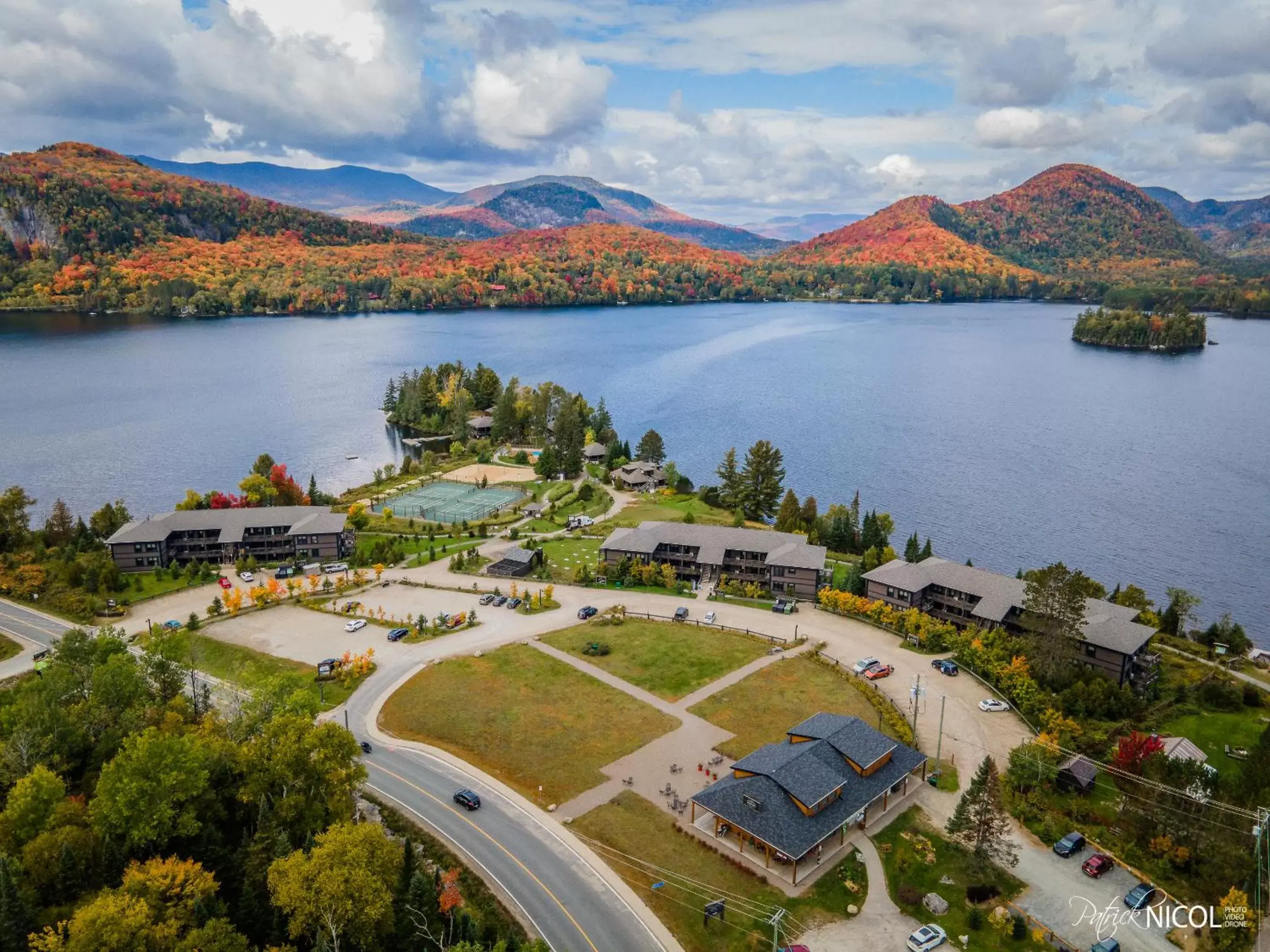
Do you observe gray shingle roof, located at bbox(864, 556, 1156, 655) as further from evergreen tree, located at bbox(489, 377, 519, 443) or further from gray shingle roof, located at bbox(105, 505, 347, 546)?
evergreen tree, located at bbox(489, 377, 519, 443)

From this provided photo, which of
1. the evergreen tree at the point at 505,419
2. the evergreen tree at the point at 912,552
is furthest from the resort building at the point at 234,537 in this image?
the evergreen tree at the point at 912,552

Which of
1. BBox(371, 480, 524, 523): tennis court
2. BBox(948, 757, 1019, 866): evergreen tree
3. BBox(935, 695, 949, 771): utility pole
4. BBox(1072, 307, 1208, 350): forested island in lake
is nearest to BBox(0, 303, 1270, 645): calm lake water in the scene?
BBox(1072, 307, 1208, 350): forested island in lake

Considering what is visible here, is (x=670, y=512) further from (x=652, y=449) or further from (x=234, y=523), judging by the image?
(x=234, y=523)

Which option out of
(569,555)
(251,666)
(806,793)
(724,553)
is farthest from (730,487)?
(251,666)

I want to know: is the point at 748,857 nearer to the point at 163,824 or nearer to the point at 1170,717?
the point at 163,824

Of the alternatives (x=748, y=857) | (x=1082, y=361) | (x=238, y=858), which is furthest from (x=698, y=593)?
(x=1082, y=361)
